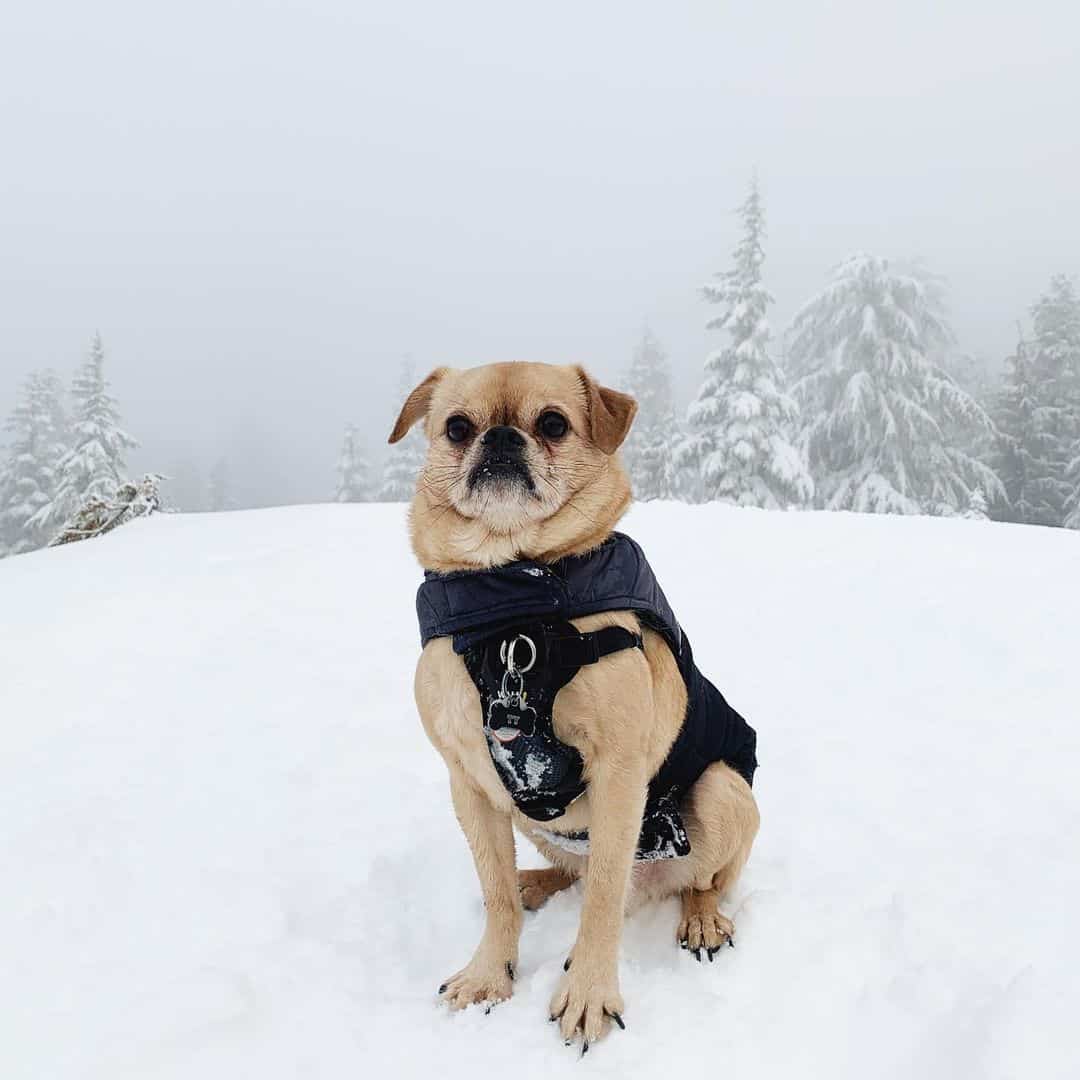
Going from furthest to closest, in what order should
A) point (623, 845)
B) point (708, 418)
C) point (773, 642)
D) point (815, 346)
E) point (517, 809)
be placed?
point (815, 346) → point (708, 418) → point (773, 642) → point (517, 809) → point (623, 845)

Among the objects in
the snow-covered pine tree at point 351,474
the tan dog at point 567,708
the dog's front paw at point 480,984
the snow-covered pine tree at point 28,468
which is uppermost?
the tan dog at point 567,708

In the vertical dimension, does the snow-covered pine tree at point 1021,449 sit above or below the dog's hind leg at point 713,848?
below

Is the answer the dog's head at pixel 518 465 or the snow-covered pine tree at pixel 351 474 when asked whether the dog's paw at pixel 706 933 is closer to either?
the dog's head at pixel 518 465

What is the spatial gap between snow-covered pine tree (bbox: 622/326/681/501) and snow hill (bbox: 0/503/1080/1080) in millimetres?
21268

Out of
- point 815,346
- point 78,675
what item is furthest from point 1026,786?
point 815,346

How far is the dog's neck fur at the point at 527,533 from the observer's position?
2.73 meters

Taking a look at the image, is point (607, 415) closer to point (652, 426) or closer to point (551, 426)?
point (551, 426)

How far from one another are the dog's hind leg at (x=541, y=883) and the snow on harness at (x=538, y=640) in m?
0.48

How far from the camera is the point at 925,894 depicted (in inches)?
113

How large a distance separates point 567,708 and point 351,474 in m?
37.9

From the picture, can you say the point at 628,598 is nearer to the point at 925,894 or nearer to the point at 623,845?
the point at 623,845

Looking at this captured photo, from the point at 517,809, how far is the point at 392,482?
3346cm

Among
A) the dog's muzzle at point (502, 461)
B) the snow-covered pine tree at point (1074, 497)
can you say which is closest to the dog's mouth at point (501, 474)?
the dog's muzzle at point (502, 461)

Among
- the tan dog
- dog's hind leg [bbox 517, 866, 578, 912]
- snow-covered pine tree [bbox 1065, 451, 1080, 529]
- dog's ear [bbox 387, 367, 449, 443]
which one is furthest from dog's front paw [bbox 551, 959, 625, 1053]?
snow-covered pine tree [bbox 1065, 451, 1080, 529]
